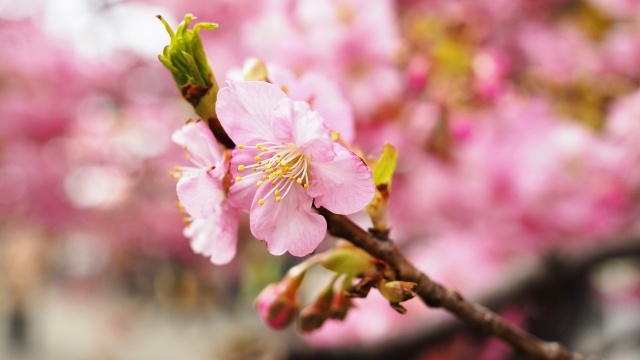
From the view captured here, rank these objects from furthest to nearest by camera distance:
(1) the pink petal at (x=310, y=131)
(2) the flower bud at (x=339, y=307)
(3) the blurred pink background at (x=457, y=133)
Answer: (3) the blurred pink background at (x=457, y=133), (2) the flower bud at (x=339, y=307), (1) the pink petal at (x=310, y=131)

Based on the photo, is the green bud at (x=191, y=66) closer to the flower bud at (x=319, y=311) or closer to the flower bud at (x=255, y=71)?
the flower bud at (x=255, y=71)

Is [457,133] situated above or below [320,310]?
above

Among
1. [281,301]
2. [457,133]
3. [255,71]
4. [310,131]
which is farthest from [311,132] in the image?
[457,133]

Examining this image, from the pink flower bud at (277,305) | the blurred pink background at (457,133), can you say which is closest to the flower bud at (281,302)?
the pink flower bud at (277,305)

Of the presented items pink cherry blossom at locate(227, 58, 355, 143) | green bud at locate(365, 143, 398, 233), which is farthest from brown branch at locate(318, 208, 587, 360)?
pink cherry blossom at locate(227, 58, 355, 143)

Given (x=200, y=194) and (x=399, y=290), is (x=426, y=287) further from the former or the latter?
(x=200, y=194)

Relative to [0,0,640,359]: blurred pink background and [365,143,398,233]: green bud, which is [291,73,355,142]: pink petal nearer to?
[365,143,398,233]: green bud

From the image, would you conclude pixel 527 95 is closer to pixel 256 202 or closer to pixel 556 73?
pixel 556 73
